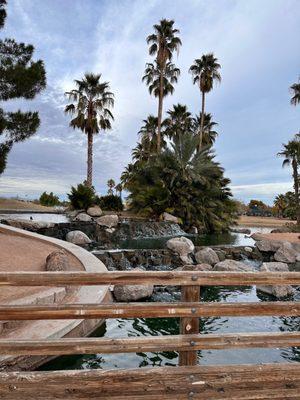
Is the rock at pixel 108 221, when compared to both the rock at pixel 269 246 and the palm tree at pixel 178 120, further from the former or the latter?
the palm tree at pixel 178 120

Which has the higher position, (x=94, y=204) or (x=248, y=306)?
(x=94, y=204)

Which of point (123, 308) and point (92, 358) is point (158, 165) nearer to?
point (92, 358)

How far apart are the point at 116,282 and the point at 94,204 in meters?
29.6

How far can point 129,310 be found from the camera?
3.13 meters

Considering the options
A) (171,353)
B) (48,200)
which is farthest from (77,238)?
(48,200)

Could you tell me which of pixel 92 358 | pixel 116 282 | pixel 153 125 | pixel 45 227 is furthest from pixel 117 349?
pixel 153 125

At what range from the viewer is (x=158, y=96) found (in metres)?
38.4

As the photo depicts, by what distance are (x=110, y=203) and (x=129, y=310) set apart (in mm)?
31605

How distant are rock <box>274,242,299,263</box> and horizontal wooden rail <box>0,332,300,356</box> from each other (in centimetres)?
1518

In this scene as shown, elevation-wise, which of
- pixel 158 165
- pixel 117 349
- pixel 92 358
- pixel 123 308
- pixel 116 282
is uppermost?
pixel 158 165

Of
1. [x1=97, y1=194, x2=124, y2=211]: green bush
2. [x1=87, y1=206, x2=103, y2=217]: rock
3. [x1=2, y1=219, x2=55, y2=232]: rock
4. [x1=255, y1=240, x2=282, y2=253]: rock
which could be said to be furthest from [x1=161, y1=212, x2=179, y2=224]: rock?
[x1=2, y1=219, x2=55, y2=232]: rock

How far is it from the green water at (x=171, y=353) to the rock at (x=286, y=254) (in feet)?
31.2

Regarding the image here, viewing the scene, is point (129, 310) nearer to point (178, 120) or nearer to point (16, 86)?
point (16, 86)

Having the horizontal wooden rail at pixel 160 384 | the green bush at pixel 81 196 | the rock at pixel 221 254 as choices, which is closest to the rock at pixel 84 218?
the green bush at pixel 81 196
